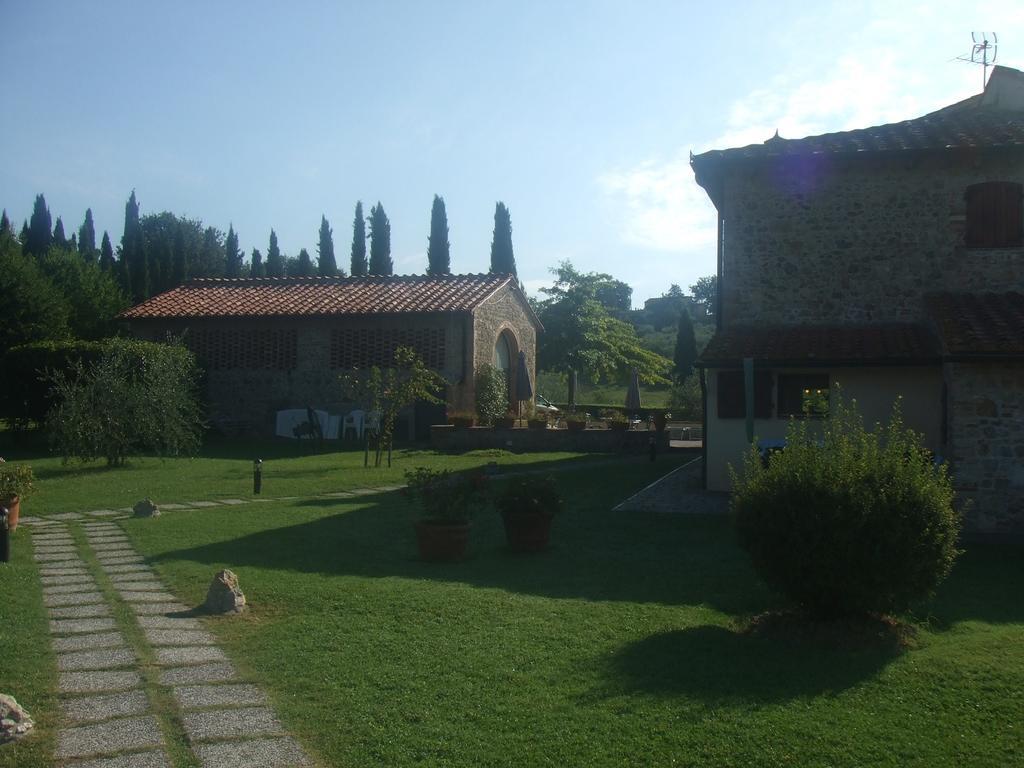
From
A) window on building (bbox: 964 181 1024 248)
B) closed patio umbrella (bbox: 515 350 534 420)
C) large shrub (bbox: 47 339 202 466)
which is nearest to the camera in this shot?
window on building (bbox: 964 181 1024 248)

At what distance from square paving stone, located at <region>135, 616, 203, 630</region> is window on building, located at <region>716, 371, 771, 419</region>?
9.52 metres

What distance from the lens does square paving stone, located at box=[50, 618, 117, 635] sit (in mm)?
6648

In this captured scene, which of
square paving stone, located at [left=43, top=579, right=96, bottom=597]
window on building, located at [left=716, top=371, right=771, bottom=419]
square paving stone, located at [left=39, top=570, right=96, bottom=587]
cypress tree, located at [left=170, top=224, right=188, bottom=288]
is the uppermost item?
cypress tree, located at [left=170, top=224, right=188, bottom=288]

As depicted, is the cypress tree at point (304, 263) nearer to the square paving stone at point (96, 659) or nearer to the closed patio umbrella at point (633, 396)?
the closed patio umbrella at point (633, 396)

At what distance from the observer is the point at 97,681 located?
Answer: 5.46 meters

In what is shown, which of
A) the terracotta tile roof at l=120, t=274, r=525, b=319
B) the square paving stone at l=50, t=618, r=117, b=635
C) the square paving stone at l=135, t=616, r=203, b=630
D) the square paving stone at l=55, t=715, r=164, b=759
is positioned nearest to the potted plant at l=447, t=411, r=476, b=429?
the terracotta tile roof at l=120, t=274, r=525, b=319

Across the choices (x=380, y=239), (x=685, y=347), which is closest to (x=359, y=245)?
(x=380, y=239)

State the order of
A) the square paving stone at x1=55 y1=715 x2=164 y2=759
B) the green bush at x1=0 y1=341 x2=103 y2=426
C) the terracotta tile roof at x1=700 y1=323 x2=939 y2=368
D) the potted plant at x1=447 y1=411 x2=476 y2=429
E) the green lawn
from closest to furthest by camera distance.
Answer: the square paving stone at x1=55 y1=715 x2=164 y2=759
the green lawn
the terracotta tile roof at x1=700 y1=323 x2=939 y2=368
the green bush at x1=0 y1=341 x2=103 y2=426
the potted plant at x1=447 y1=411 x2=476 y2=429

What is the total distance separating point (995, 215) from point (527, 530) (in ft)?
31.2

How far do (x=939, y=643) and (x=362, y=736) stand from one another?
4.12m

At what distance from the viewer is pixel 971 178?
14.5 m

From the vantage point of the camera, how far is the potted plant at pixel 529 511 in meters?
10.1

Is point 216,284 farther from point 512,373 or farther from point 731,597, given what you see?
point 731,597

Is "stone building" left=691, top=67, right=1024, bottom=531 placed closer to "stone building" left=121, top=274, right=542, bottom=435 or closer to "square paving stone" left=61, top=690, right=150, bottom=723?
"square paving stone" left=61, top=690, right=150, bottom=723
